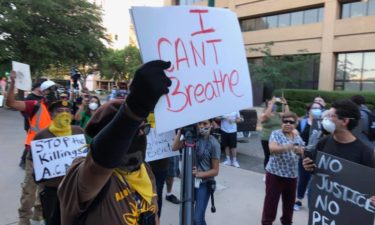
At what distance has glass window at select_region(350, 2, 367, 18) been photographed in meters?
24.0

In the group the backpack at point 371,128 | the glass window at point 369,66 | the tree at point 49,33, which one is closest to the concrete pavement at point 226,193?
the backpack at point 371,128

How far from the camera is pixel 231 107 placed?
6.80 ft

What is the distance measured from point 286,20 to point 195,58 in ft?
95.7

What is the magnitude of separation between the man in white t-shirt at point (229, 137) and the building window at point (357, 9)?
1976cm

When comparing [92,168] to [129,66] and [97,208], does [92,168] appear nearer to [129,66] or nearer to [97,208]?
[97,208]

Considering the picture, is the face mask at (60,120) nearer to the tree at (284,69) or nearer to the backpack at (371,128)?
the backpack at (371,128)

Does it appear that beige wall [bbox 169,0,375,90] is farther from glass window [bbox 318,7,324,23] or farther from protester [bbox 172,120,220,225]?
protester [bbox 172,120,220,225]

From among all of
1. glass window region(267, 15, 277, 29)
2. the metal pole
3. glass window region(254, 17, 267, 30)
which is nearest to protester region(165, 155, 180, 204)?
the metal pole

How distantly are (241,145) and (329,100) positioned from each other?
13118mm

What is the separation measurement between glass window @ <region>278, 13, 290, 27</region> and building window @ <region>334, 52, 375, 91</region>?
5.28m

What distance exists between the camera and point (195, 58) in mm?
1882

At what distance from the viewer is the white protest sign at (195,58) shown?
1.68m

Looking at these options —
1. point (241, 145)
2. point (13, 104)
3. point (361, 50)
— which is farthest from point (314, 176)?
point (361, 50)

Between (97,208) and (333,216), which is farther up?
(97,208)
